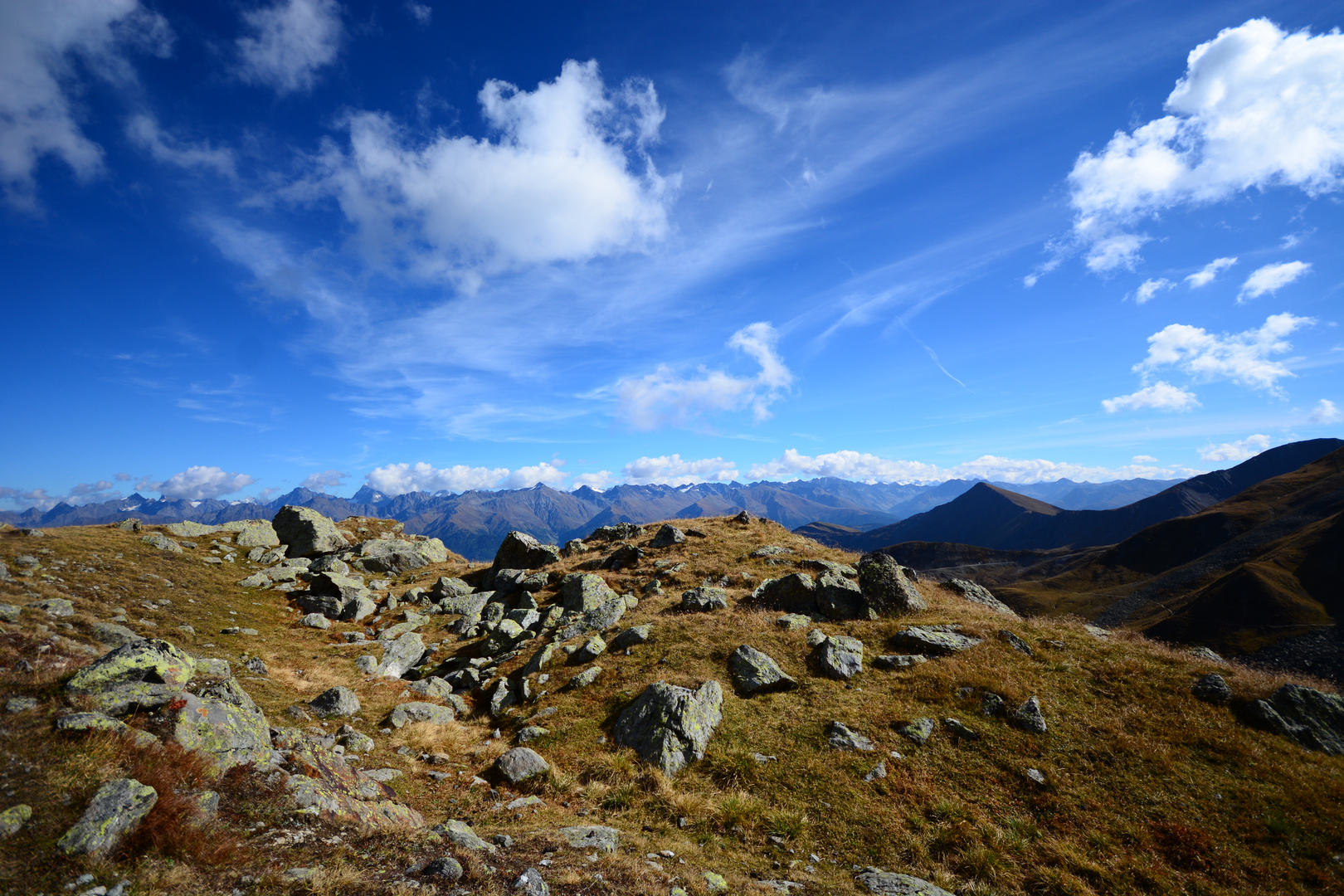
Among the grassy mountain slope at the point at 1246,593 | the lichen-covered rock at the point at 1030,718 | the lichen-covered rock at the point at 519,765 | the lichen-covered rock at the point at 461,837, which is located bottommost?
the grassy mountain slope at the point at 1246,593

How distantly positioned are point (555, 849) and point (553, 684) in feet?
38.8

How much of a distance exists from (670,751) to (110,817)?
41.9 feet

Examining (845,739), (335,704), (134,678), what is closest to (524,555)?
(335,704)

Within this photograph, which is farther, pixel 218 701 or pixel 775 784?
pixel 775 784

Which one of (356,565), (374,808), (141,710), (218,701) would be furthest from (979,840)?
(356,565)

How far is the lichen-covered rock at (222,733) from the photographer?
1009 cm

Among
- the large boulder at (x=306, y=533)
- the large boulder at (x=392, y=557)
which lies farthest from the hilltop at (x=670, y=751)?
the large boulder at (x=306, y=533)

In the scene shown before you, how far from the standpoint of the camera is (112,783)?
8.00m

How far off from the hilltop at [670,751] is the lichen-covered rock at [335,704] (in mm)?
110

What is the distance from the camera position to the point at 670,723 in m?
16.6

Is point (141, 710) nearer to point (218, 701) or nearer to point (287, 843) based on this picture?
point (218, 701)

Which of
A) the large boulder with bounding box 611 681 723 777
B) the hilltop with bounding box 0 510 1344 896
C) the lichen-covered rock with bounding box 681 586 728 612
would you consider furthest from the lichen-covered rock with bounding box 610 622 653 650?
the large boulder with bounding box 611 681 723 777

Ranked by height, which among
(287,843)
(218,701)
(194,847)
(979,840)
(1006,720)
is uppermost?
(218,701)

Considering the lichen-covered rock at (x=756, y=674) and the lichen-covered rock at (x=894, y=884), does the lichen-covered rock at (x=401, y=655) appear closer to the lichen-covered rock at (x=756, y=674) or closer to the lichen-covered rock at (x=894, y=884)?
the lichen-covered rock at (x=756, y=674)
